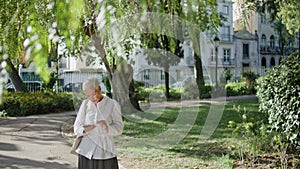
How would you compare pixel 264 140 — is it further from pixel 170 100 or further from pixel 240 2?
pixel 170 100

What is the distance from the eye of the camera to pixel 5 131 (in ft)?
31.7

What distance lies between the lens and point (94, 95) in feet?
12.3

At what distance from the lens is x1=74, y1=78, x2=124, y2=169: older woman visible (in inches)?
148

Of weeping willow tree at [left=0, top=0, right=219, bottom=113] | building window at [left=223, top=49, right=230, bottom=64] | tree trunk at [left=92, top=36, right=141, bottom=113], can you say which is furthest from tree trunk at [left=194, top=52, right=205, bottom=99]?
building window at [left=223, top=49, right=230, bottom=64]

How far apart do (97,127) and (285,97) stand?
11.7 feet

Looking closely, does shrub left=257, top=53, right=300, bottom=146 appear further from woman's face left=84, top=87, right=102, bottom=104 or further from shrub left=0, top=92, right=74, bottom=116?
shrub left=0, top=92, right=74, bottom=116

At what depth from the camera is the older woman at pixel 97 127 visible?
3748mm

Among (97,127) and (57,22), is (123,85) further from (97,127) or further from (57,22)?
(57,22)

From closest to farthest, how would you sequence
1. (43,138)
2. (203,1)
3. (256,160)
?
(203,1)
(256,160)
(43,138)

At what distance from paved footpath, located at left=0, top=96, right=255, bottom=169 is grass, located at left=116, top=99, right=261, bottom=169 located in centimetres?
120

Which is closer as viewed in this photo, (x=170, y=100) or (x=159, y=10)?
(x=159, y=10)

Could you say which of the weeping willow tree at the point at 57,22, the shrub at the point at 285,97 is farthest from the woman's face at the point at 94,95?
the shrub at the point at 285,97

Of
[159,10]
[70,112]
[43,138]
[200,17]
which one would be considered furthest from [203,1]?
[70,112]

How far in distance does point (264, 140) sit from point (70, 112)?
1018 centimetres
